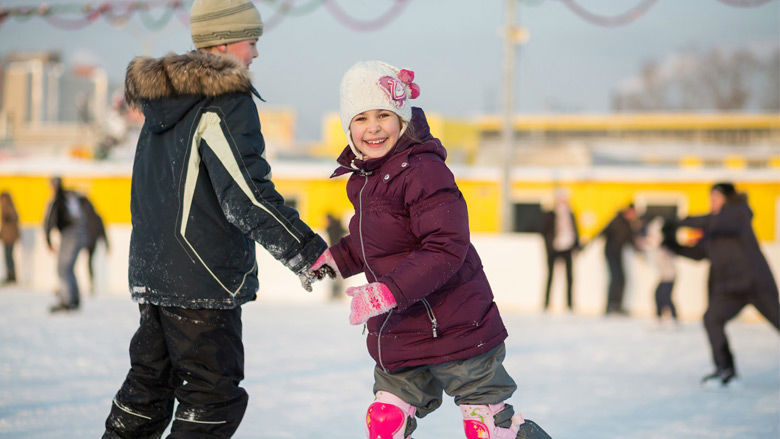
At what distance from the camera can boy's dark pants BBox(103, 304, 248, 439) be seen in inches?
90.7

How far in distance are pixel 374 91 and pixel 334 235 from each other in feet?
31.2

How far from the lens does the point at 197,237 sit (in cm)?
232

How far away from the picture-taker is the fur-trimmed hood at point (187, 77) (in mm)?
2330

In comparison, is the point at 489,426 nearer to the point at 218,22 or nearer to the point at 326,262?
the point at 326,262

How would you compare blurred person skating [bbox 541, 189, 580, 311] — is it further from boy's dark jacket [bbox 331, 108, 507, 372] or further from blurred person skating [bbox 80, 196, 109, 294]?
boy's dark jacket [bbox 331, 108, 507, 372]

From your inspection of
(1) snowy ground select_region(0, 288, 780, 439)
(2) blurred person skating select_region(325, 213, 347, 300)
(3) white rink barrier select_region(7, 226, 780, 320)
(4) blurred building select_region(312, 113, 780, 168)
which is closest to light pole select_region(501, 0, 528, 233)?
(3) white rink barrier select_region(7, 226, 780, 320)

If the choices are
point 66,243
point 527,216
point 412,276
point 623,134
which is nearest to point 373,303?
point 412,276

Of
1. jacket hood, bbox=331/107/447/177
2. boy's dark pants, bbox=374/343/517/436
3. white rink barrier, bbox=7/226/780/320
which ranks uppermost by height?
jacket hood, bbox=331/107/447/177

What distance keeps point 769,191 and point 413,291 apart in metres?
16.1

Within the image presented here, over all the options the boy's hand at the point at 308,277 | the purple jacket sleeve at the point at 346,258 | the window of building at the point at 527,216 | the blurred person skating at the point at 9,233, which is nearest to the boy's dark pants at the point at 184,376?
the boy's hand at the point at 308,277

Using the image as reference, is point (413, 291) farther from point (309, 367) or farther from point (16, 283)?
point (16, 283)

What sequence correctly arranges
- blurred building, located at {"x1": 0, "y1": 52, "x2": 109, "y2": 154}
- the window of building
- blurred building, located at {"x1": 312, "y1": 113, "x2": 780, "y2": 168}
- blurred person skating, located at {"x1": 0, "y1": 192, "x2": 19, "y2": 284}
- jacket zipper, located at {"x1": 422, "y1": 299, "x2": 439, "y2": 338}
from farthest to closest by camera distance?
blurred building, located at {"x1": 0, "y1": 52, "x2": 109, "y2": 154} < blurred building, located at {"x1": 312, "y1": 113, "x2": 780, "y2": 168} < the window of building < blurred person skating, located at {"x1": 0, "y1": 192, "x2": 19, "y2": 284} < jacket zipper, located at {"x1": 422, "y1": 299, "x2": 439, "y2": 338}

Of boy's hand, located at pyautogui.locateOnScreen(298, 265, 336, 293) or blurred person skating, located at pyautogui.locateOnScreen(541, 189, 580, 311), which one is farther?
blurred person skating, located at pyautogui.locateOnScreen(541, 189, 580, 311)

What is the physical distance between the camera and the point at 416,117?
7.93 ft
